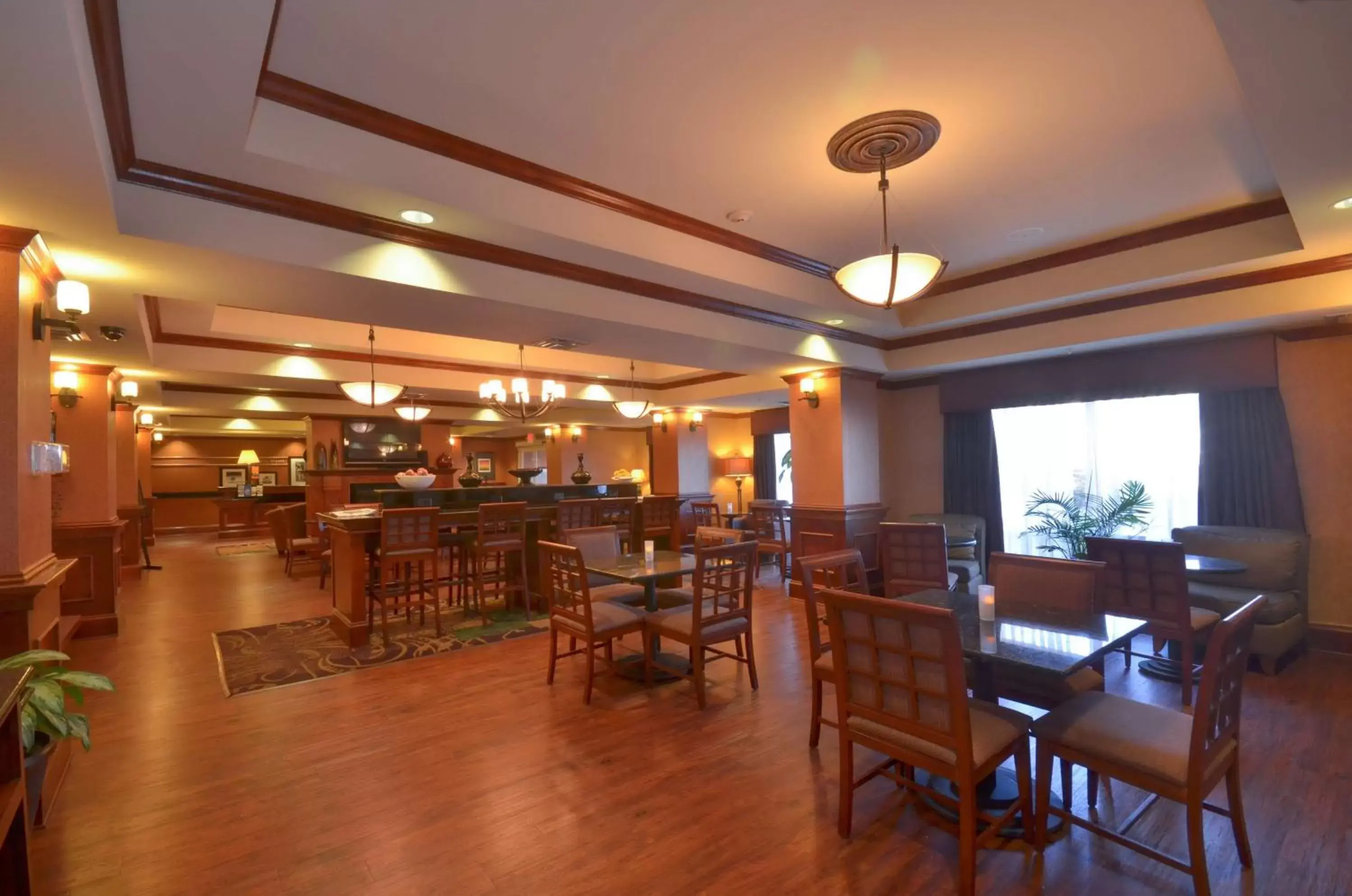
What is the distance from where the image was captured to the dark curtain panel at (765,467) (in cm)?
1067

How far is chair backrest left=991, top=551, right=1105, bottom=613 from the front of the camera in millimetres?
2840

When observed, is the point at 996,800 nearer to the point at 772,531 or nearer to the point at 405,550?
the point at 405,550

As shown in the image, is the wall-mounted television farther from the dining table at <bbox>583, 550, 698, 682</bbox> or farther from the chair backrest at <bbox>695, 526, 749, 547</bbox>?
the dining table at <bbox>583, 550, 698, 682</bbox>

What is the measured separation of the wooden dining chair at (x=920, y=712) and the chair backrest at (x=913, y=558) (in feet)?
6.63

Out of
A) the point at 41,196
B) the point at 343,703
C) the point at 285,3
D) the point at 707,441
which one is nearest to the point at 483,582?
the point at 343,703

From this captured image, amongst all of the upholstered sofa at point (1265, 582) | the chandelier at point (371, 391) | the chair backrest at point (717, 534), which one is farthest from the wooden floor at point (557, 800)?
the chandelier at point (371, 391)

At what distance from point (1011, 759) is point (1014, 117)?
10.2 feet

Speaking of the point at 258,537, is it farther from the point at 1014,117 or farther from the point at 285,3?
the point at 1014,117

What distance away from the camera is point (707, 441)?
10703 millimetres

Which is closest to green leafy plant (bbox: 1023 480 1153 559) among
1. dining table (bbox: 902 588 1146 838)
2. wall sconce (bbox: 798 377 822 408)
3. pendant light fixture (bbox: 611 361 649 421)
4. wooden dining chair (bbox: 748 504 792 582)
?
wall sconce (bbox: 798 377 822 408)

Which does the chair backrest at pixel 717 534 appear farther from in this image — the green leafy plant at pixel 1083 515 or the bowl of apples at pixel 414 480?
the green leafy plant at pixel 1083 515

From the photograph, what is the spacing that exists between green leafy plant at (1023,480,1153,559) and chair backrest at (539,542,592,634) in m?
4.22

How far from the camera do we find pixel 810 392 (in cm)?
621

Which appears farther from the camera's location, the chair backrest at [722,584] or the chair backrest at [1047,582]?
the chair backrest at [722,584]
